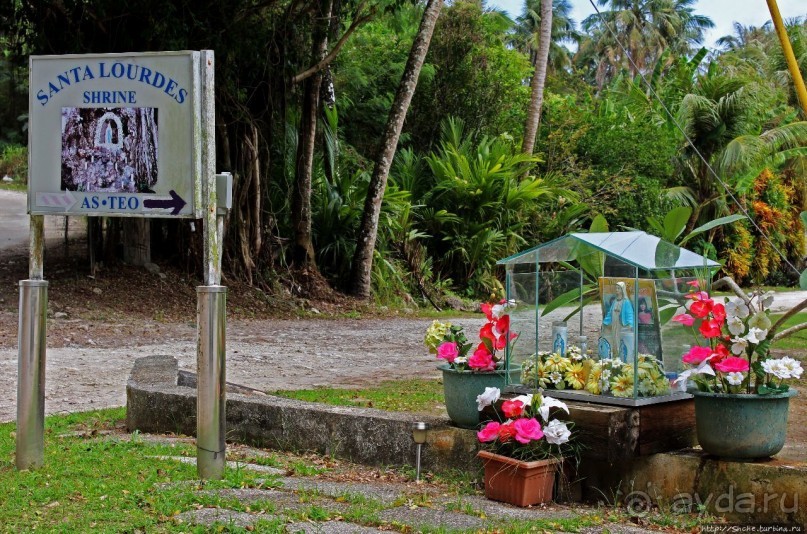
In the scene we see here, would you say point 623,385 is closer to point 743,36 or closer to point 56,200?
point 56,200

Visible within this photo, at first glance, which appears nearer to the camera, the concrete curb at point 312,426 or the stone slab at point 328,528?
the stone slab at point 328,528

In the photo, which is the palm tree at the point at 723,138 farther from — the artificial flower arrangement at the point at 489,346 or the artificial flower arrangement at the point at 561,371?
the artificial flower arrangement at the point at 561,371

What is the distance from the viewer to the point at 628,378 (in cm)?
480

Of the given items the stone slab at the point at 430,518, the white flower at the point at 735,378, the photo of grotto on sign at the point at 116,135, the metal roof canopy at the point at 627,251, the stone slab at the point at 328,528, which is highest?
the photo of grotto on sign at the point at 116,135

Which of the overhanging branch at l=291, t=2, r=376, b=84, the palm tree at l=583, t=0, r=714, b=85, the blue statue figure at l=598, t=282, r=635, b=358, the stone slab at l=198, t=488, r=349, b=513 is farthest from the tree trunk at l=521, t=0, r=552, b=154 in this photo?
the palm tree at l=583, t=0, r=714, b=85

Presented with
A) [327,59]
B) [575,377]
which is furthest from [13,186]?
[575,377]

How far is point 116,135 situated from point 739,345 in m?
3.36

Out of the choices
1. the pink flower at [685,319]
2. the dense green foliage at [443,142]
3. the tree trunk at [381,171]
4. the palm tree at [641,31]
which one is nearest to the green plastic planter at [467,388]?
the pink flower at [685,319]

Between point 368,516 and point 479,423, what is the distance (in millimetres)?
1248

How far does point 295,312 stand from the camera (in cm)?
1553

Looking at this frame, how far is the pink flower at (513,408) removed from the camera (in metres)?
4.65

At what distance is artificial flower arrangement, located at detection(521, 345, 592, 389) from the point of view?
5.08 meters

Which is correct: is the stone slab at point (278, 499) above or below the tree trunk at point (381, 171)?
below

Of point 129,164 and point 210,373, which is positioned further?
point 129,164
